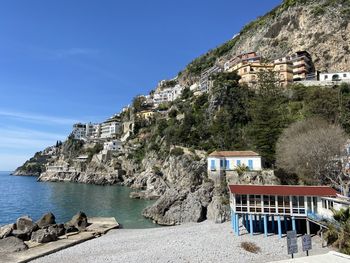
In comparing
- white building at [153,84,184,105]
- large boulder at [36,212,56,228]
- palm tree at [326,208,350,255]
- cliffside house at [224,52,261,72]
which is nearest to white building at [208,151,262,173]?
palm tree at [326,208,350,255]

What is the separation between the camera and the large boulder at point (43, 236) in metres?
24.9

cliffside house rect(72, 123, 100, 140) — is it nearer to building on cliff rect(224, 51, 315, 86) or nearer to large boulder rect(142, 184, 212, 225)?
building on cliff rect(224, 51, 315, 86)

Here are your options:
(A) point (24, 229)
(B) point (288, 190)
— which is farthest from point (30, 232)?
(B) point (288, 190)

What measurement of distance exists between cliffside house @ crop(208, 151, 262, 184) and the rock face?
24119 millimetres

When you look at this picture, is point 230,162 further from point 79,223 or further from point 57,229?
point 57,229

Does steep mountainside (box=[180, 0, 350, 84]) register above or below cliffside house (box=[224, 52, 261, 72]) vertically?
above

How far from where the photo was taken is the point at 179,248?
21250 mm

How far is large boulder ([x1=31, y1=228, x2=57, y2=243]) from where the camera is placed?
2492 centimetres

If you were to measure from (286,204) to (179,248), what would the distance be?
9.83 m

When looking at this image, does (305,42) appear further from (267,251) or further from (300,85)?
(267,251)

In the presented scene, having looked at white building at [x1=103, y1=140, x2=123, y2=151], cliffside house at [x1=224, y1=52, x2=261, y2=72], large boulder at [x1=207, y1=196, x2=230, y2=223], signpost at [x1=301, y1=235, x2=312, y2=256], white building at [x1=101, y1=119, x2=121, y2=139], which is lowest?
large boulder at [x1=207, y1=196, x2=230, y2=223]

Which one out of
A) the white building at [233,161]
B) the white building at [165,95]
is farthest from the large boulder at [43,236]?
the white building at [165,95]

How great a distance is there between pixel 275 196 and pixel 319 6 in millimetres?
83202

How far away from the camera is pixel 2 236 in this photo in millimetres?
26125
